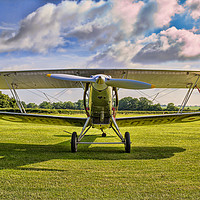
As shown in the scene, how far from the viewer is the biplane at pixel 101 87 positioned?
588 cm

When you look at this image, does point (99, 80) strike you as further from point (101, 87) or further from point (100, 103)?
point (100, 103)

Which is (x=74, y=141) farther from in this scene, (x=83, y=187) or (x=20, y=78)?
(x=20, y=78)

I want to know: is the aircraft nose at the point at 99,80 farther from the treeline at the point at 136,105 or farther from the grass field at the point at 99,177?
the treeline at the point at 136,105

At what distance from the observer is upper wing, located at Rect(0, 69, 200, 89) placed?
835 cm

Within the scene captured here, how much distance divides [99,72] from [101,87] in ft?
7.81

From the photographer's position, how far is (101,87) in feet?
19.2

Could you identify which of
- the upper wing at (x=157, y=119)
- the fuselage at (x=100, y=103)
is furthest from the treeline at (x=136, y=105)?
the fuselage at (x=100, y=103)

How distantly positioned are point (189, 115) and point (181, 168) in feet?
11.5

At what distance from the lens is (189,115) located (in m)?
7.42

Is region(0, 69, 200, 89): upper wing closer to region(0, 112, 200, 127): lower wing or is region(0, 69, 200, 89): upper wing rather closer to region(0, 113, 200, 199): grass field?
region(0, 112, 200, 127): lower wing

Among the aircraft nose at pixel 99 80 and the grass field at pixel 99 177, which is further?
the aircraft nose at pixel 99 80

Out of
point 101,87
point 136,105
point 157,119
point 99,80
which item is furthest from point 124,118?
point 136,105

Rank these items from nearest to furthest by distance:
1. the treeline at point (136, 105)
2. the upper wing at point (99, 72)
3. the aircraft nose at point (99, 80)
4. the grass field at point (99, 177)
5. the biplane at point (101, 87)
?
the grass field at point (99, 177), the aircraft nose at point (99, 80), the biplane at point (101, 87), the upper wing at point (99, 72), the treeline at point (136, 105)

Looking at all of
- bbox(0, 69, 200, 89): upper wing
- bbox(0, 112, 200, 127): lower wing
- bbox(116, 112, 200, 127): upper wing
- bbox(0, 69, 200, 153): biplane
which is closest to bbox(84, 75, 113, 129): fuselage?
bbox(0, 69, 200, 153): biplane
